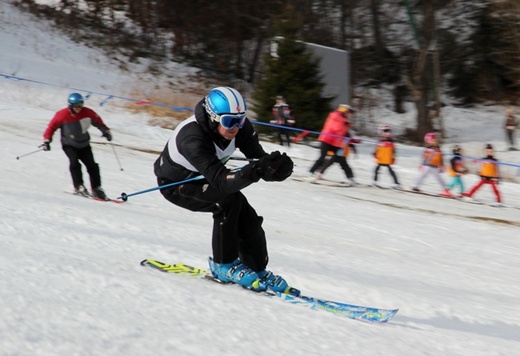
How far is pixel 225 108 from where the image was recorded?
4484 millimetres

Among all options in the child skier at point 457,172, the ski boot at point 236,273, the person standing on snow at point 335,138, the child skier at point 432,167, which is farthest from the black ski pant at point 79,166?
the child skier at point 457,172

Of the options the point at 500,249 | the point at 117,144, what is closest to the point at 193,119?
the point at 500,249

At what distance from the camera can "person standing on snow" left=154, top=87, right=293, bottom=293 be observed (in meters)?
4.36

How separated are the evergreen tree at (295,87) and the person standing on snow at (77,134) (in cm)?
1125

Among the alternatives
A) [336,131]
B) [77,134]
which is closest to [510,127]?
[336,131]

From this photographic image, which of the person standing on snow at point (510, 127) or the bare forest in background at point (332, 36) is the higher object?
the bare forest in background at point (332, 36)

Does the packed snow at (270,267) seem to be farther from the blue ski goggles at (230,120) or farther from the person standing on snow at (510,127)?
the person standing on snow at (510,127)

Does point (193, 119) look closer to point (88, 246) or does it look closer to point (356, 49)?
point (88, 246)

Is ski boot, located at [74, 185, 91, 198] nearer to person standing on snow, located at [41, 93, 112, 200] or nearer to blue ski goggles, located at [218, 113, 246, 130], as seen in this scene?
person standing on snow, located at [41, 93, 112, 200]

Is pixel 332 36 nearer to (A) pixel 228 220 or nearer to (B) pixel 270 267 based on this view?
(B) pixel 270 267

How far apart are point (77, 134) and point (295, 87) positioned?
11870mm

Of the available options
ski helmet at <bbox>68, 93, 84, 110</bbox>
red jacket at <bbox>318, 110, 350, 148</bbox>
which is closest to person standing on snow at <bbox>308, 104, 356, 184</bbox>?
red jacket at <bbox>318, 110, 350, 148</bbox>

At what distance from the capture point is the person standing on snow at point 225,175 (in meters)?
4.36

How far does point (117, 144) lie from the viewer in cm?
1623
